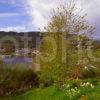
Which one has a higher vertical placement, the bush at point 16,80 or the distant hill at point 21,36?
the distant hill at point 21,36

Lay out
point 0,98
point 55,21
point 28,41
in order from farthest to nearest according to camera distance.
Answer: point 28,41 < point 55,21 < point 0,98

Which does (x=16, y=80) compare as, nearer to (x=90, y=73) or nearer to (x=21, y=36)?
(x=90, y=73)

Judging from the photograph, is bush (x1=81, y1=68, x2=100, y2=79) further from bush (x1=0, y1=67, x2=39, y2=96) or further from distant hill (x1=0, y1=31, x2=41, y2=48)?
distant hill (x1=0, y1=31, x2=41, y2=48)

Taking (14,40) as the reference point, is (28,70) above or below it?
below

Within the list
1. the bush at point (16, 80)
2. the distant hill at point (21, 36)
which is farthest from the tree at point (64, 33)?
the distant hill at point (21, 36)

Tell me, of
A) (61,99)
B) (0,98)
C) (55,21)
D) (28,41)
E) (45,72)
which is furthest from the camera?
(28,41)

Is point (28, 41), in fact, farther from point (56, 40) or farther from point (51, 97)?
point (51, 97)

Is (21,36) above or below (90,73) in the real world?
above

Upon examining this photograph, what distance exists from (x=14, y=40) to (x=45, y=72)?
46.7ft

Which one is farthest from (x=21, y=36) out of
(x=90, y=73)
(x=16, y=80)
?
(x=16, y=80)

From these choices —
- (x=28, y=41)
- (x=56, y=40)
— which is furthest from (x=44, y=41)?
(x=28, y=41)

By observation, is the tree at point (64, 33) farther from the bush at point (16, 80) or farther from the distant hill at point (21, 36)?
the distant hill at point (21, 36)

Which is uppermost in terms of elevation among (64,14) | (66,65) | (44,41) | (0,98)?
Result: (64,14)

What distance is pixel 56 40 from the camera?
17297mm
